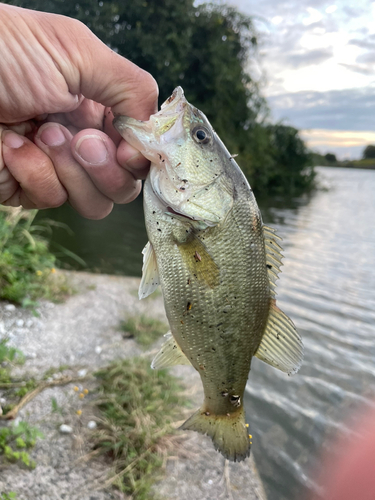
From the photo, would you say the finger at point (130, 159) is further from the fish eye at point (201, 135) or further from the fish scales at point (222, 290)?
the fish eye at point (201, 135)

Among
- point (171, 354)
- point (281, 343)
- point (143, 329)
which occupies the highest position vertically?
point (281, 343)

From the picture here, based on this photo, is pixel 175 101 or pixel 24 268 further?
pixel 24 268

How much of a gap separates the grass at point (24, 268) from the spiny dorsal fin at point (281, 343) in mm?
3848

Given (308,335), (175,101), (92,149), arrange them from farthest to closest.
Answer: (308,335)
(92,149)
(175,101)

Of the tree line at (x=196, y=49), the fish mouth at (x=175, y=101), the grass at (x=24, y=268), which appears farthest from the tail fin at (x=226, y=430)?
the tree line at (x=196, y=49)

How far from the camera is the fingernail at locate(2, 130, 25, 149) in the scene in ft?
5.72

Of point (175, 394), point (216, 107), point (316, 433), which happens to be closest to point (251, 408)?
point (316, 433)

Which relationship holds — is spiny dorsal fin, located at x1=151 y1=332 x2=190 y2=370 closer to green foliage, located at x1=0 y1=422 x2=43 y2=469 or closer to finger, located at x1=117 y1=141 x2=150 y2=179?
finger, located at x1=117 y1=141 x2=150 y2=179

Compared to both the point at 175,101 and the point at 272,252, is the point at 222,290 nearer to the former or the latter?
the point at 272,252

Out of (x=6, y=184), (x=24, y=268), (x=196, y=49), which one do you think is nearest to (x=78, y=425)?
(x=6, y=184)

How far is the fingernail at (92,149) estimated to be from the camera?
173 cm

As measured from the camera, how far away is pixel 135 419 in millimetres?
3166

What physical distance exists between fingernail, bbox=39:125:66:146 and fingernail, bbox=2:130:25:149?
0.35ft

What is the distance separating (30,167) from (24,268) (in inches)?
157
